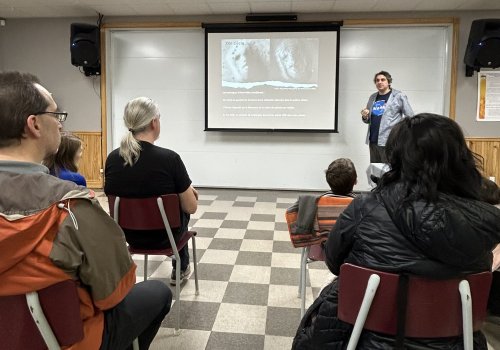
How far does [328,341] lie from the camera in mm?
1246

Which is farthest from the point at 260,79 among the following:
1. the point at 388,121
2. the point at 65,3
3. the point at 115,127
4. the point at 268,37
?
the point at 65,3

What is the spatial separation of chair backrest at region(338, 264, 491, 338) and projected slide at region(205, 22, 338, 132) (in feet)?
15.5

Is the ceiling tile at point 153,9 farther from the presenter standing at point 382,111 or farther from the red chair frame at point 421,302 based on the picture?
the red chair frame at point 421,302

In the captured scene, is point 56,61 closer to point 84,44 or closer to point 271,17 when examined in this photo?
point 84,44

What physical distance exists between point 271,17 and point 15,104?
199 inches

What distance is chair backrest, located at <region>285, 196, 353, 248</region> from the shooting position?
1.84 meters

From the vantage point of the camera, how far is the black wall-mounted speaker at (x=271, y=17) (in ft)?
18.1

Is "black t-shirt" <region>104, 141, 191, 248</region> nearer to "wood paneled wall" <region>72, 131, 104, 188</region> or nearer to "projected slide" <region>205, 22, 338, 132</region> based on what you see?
"projected slide" <region>205, 22, 338, 132</region>

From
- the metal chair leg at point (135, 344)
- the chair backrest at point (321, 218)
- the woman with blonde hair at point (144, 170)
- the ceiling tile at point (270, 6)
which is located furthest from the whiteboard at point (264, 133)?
the metal chair leg at point (135, 344)

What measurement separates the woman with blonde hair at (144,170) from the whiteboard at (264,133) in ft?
12.4

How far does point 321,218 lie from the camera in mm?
1874

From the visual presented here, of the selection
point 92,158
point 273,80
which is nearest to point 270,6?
point 273,80

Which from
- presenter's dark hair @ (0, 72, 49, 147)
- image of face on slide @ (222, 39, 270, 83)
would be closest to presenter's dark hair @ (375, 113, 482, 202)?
presenter's dark hair @ (0, 72, 49, 147)

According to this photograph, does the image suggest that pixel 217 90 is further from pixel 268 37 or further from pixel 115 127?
pixel 115 127
